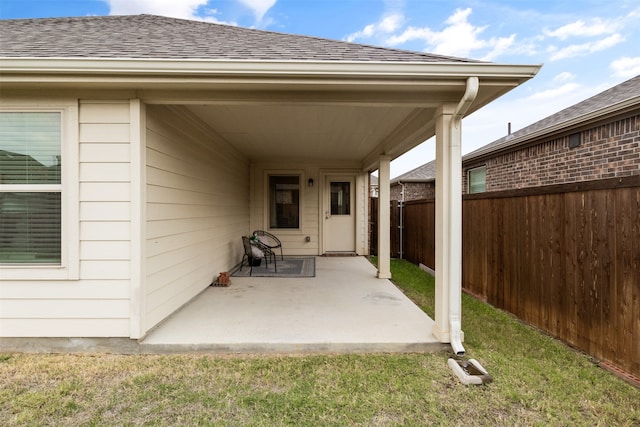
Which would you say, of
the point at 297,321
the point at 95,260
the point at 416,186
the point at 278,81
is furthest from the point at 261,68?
the point at 416,186

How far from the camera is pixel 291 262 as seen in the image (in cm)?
662

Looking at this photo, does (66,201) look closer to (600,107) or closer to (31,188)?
(31,188)

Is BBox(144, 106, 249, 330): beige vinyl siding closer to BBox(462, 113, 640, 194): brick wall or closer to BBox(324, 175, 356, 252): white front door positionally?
BBox(324, 175, 356, 252): white front door

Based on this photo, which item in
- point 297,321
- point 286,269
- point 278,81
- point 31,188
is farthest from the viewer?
point 286,269

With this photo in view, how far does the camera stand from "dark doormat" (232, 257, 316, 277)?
17.7 ft

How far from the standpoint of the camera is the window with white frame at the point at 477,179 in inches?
281

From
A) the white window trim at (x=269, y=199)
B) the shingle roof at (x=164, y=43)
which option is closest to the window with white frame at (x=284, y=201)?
the white window trim at (x=269, y=199)

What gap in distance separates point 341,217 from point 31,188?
5939mm

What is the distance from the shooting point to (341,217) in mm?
7719

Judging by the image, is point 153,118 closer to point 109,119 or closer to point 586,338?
point 109,119

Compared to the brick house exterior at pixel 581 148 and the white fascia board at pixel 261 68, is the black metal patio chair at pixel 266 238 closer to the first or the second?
the white fascia board at pixel 261 68

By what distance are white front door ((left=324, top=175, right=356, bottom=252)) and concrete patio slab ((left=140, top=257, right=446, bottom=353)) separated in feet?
9.62

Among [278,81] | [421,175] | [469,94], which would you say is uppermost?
[421,175]

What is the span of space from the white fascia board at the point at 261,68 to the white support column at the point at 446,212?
1.25ft
